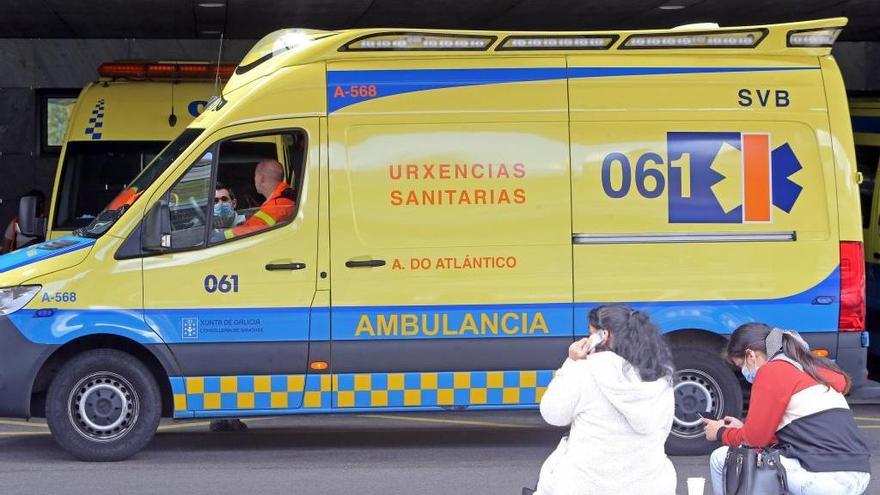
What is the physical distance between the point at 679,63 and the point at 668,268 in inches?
53.0

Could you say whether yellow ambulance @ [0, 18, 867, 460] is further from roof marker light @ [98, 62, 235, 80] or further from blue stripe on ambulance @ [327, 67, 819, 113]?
roof marker light @ [98, 62, 235, 80]

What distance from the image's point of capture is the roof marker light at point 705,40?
9.66 meters

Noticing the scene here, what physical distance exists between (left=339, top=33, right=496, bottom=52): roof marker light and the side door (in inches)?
24.1

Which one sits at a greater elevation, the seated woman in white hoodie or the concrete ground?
the seated woman in white hoodie

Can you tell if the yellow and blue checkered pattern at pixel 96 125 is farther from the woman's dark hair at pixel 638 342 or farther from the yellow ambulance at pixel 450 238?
the woman's dark hair at pixel 638 342

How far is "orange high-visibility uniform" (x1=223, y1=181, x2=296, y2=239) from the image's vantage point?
9.41 metres

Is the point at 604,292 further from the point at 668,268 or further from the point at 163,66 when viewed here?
the point at 163,66

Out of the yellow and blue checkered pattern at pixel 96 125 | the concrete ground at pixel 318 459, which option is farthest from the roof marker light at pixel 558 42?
the yellow and blue checkered pattern at pixel 96 125

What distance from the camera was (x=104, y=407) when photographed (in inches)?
369

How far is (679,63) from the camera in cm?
966

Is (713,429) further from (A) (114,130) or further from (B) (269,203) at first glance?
(A) (114,130)

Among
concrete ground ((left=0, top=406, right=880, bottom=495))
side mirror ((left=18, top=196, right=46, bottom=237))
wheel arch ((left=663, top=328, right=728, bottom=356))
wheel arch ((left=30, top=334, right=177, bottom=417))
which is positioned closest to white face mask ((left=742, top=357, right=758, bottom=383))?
concrete ground ((left=0, top=406, right=880, bottom=495))

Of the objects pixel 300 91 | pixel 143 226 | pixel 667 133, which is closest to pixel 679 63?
pixel 667 133

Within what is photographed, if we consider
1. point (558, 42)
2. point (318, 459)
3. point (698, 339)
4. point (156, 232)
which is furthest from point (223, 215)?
point (698, 339)
